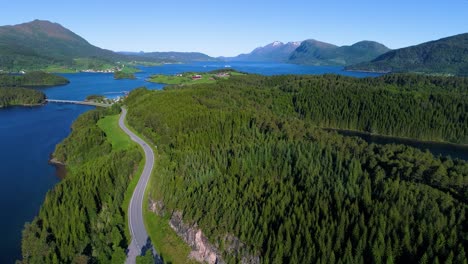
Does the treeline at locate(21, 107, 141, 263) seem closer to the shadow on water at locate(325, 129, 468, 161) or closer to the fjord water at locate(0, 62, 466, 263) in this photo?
the fjord water at locate(0, 62, 466, 263)

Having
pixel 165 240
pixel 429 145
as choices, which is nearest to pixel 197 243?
pixel 165 240

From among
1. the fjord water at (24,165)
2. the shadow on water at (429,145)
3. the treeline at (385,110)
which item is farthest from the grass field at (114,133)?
the shadow on water at (429,145)

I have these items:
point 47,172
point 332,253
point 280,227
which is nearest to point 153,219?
point 280,227

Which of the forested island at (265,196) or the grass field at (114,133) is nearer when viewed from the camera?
the forested island at (265,196)

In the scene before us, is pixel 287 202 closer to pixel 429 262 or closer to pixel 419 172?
pixel 429 262

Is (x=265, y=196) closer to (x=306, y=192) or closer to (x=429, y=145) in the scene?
(x=306, y=192)

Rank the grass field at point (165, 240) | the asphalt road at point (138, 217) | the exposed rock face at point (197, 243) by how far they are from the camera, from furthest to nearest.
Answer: the exposed rock face at point (197, 243) → the grass field at point (165, 240) → the asphalt road at point (138, 217)

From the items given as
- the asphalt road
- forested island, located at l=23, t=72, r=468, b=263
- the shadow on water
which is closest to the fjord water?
forested island, located at l=23, t=72, r=468, b=263

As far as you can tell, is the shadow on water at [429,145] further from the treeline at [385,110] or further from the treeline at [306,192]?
the treeline at [306,192]
